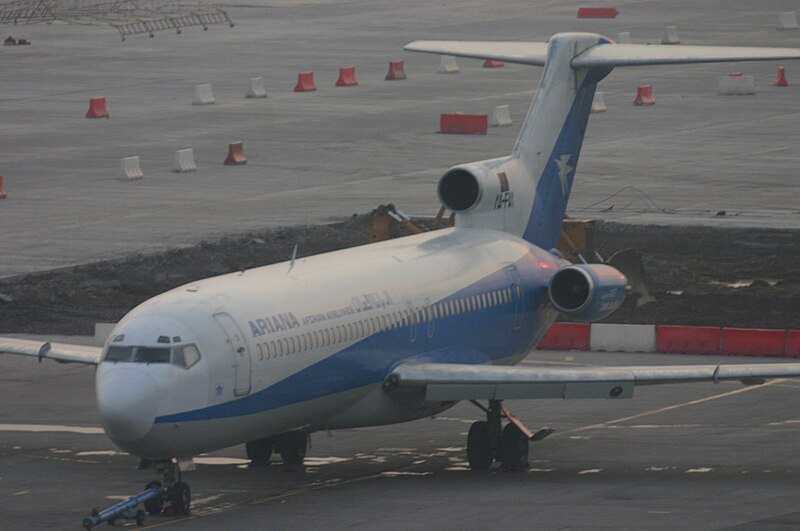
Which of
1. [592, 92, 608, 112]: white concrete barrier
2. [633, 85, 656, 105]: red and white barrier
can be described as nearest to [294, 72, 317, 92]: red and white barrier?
[592, 92, 608, 112]: white concrete barrier

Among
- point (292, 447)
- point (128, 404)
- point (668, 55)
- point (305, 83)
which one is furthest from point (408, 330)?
point (305, 83)

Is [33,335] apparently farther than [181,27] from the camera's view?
No

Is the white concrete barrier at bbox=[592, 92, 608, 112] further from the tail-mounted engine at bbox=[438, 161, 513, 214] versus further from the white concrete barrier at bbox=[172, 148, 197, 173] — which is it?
the tail-mounted engine at bbox=[438, 161, 513, 214]

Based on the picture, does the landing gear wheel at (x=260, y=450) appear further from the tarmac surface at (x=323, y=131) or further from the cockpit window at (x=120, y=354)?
the tarmac surface at (x=323, y=131)

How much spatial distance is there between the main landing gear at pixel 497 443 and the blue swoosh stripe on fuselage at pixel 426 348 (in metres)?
1.46

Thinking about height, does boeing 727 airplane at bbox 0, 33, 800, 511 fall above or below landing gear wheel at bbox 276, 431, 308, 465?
above

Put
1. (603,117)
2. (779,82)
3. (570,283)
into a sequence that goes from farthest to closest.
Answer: (779,82)
(603,117)
(570,283)

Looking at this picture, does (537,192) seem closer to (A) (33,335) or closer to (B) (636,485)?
(B) (636,485)

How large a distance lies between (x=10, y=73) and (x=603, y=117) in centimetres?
3042

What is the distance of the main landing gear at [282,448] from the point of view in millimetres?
31734

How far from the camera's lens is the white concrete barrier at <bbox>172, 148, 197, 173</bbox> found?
64938 mm

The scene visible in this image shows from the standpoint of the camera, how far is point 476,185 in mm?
35500

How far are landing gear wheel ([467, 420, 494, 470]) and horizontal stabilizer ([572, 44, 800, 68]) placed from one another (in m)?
7.82

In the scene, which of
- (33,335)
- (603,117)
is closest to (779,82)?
(603,117)
